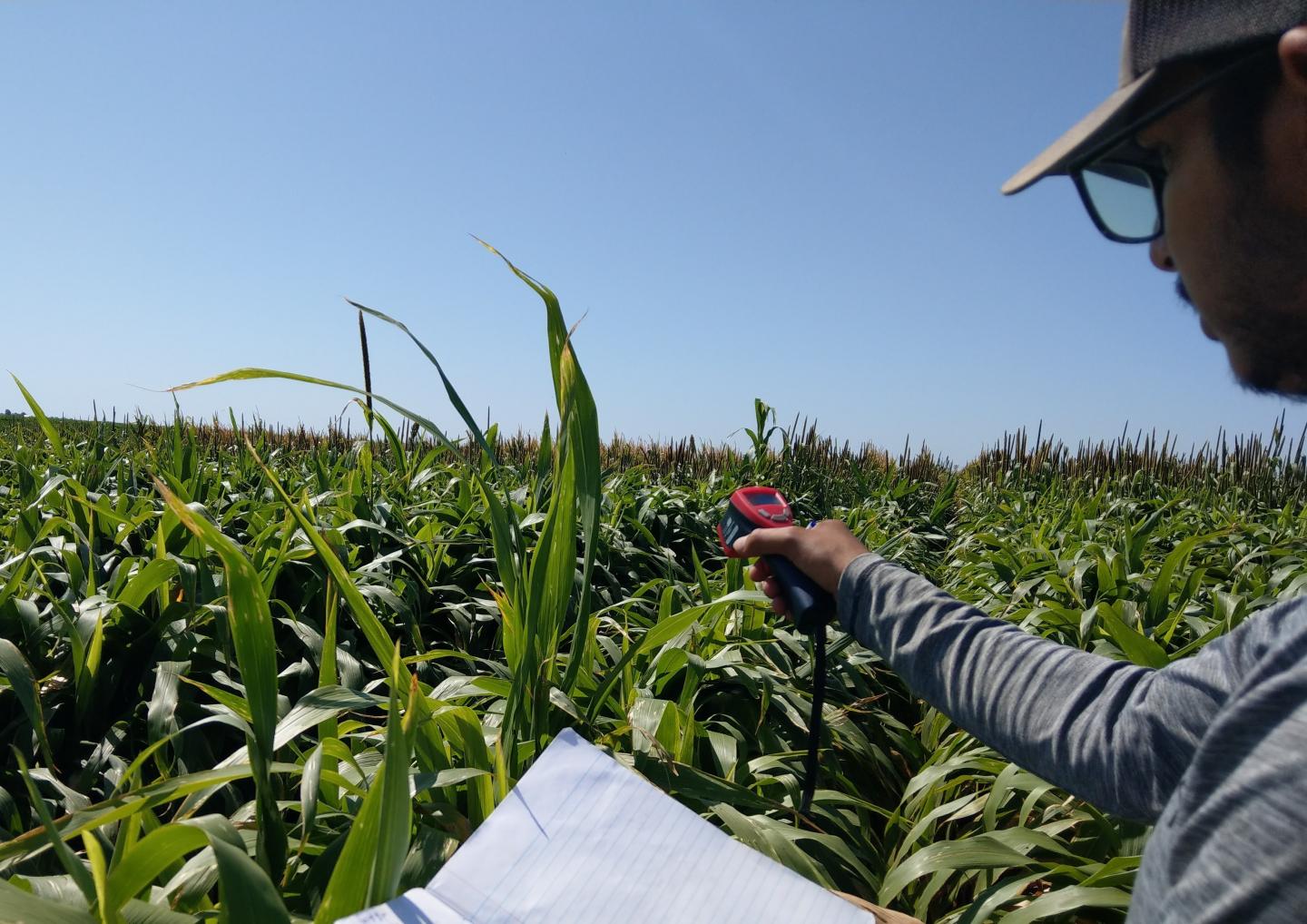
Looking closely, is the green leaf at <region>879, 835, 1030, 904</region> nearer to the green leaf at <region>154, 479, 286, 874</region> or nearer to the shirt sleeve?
the shirt sleeve

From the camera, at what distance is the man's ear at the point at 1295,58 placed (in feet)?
1.92

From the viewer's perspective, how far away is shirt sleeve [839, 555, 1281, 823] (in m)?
0.78

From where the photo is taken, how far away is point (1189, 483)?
1240 cm

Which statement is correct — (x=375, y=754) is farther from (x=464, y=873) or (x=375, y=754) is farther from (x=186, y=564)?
(x=186, y=564)

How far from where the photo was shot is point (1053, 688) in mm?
937

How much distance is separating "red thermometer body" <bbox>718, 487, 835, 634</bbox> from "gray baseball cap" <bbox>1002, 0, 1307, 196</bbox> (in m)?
0.65

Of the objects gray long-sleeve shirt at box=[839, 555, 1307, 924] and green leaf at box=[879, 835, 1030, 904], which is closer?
gray long-sleeve shirt at box=[839, 555, 1307, 924]

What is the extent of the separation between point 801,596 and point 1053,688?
1.23ft

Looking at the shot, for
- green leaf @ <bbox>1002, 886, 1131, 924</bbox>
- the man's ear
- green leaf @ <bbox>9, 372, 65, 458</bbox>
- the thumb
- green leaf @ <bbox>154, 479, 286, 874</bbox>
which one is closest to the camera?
the man's ear

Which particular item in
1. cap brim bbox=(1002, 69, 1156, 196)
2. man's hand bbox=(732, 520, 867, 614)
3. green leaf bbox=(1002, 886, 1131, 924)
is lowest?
green leaf bbox=(1002, 886, 1131, 924)

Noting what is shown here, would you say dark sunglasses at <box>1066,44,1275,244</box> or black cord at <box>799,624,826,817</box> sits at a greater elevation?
dark sunglasses at <box>1066,44,1275,244</box>

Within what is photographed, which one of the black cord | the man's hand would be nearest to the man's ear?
the man's hand

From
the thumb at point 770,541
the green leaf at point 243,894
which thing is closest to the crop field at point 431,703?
the green leaf at point 243,894

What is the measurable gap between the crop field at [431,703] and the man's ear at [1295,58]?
791mm
